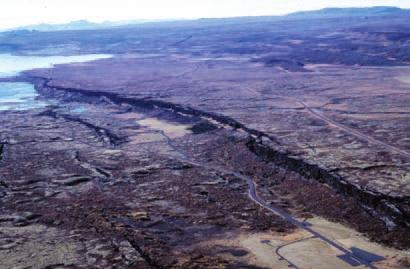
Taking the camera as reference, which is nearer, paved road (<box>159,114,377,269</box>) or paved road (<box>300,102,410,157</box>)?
paved road (<box>159,114,377,269</box>)

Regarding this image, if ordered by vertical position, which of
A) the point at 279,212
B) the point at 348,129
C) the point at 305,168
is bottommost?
the point at 279,212

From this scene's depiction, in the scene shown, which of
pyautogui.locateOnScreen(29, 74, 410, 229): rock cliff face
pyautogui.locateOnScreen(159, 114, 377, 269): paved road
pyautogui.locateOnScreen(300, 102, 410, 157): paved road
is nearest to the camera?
pyautogui.locateOnScreen(159, 114, 377, 269): paved road

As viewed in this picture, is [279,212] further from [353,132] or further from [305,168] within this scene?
[353,132]

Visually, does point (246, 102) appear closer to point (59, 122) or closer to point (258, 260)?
point (59, 122)

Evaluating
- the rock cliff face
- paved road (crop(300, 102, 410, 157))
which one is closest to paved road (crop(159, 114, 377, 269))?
the rock cliff face

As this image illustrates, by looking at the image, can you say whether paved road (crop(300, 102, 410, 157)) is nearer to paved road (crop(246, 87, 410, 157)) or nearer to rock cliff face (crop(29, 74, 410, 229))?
paved road (crop(246, 87, 410, 157))

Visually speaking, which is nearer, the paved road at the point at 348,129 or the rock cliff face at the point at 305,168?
the rock cliff face at the point at 305,168

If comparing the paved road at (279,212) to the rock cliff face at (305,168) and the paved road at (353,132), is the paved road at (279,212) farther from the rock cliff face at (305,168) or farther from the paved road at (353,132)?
the paved road at (353,132)

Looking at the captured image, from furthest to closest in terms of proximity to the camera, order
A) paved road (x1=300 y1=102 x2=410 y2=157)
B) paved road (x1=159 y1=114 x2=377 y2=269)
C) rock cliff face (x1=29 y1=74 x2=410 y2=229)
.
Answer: paved road (x1=300 y1=102 x2=410 y2=157)
rock cliff face (x1=29 y1=74 x2=410 y2=229)
paved road (x1=159 y1=114 x2=377 y2=269)

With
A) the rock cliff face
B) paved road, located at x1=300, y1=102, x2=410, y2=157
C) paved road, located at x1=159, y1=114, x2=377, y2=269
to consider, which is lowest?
paved road, located at x1=159, y1=114, x2=377, y2=269

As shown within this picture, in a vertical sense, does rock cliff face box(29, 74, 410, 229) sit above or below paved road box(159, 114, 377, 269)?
above

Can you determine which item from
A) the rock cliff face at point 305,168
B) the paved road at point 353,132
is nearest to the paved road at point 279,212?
the rock cliff face at point 305,168

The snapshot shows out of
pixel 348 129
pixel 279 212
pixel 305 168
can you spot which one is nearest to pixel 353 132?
pixel 348 129
